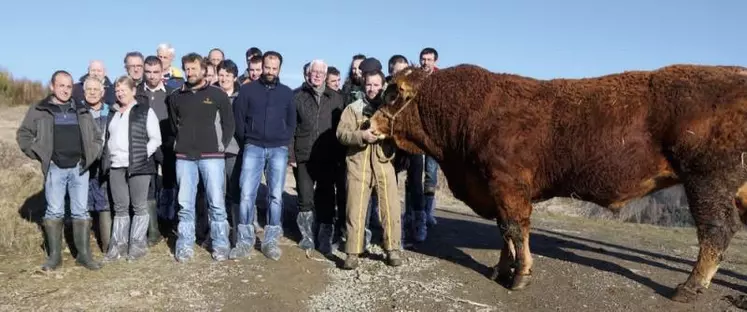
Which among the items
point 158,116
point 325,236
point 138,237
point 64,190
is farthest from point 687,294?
point 64,190

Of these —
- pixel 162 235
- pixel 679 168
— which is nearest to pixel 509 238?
pixel 679 168

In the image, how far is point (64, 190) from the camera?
639 cm

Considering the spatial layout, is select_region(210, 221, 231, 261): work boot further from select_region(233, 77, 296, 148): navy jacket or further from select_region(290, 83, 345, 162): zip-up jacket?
select_region(290, 83, 345, 162): zip-up jacket

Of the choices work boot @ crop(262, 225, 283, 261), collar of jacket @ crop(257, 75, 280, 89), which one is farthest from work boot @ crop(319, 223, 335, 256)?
collar of jacket @ crop(257, 75, 280, 89)

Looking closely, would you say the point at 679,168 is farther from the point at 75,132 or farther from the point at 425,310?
Result: the point at 75,132

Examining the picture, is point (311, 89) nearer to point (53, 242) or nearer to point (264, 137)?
point (264, 137)

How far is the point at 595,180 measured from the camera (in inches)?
230

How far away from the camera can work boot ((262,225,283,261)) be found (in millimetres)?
6971

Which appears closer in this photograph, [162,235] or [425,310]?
[425,310]

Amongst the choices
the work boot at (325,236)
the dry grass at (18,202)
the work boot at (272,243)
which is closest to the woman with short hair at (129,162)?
the dry grass at (18,202)

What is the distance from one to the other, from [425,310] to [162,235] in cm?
398

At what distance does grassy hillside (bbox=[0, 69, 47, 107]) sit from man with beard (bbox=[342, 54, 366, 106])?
45.7 ft

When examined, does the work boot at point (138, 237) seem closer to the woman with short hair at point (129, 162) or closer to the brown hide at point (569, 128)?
the woman with short hair at point (129, 162)

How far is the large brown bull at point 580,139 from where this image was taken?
5.34 meters
